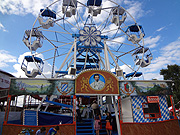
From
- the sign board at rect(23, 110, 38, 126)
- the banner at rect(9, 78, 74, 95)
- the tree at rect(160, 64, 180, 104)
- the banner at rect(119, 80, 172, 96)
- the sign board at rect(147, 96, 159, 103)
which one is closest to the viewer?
the banner at rect(9, 78, 74, 95)

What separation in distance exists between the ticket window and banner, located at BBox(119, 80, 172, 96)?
1025 mm

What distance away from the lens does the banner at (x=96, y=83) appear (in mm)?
11000

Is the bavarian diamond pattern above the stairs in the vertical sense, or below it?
above

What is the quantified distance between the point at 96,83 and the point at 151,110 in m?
5.02

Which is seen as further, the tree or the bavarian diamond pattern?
the tree

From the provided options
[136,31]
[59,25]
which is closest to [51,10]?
[59,25]

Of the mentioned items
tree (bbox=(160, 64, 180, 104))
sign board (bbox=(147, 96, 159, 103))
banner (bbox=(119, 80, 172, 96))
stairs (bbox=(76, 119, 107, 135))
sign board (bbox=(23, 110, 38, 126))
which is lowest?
stairs (bbox=(76, 119, 107, 135))

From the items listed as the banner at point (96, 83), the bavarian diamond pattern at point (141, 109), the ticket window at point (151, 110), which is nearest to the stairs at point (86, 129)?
the bavarian diamond pattern at point (141, 109)

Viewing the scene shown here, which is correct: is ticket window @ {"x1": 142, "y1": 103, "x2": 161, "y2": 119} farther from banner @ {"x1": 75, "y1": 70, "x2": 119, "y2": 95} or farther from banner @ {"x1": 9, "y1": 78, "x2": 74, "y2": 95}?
banner @ {"x1": 9, "y1": 78, "x2": 74, "y2": 95}

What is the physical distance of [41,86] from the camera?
35.0 ft

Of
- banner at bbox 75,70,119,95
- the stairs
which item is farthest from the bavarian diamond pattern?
the stairs

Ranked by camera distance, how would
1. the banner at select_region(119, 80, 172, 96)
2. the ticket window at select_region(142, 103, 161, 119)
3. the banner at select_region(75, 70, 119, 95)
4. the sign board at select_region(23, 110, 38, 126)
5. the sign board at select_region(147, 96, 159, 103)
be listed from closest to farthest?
the banner at select_region(75, 70, 119, 95)
the sign board at select_region(23, 110, 38, 126)
the banner at select_region(119, 80, 172, 96)
the ticket window at select_region(142, 103, 161, 119)
the sign board at select_region(147, 96, 159, 103)

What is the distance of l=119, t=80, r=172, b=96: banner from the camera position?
11.4 metres

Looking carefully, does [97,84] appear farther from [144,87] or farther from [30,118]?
[30,118]
